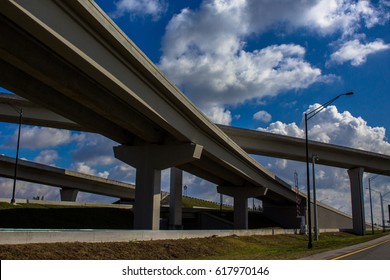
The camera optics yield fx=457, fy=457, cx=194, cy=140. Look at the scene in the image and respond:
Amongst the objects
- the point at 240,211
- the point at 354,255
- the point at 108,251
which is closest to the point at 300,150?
the point at 240,211

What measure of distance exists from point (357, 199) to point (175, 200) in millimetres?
38652

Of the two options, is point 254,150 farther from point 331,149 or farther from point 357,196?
point 357,196

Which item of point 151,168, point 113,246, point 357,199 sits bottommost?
point 113,246

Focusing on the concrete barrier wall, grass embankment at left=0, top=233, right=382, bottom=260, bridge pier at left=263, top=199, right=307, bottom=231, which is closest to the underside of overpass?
the concrete barrier wall

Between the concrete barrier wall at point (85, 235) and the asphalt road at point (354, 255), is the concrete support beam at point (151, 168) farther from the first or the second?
the asphalt road at point (354, 255)

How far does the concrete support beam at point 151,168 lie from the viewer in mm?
37281

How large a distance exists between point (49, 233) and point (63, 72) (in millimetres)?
9076

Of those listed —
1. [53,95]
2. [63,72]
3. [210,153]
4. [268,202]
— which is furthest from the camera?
[268,202]

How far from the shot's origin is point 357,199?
8075cm

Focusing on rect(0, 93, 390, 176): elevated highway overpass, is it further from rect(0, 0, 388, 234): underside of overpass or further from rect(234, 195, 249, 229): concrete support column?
rect(234, 195, 249, 229): concrete support column

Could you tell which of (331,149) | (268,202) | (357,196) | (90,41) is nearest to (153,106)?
(90,41)

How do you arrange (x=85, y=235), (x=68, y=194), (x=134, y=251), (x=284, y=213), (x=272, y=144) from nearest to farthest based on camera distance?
(x=85, y=235) → (x=134, y=251) → (x=272, y=144) → (x=68, y=194) → (x=284, y=213)

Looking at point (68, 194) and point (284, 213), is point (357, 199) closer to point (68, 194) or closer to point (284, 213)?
point (284, 213)

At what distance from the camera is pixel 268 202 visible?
313ft
